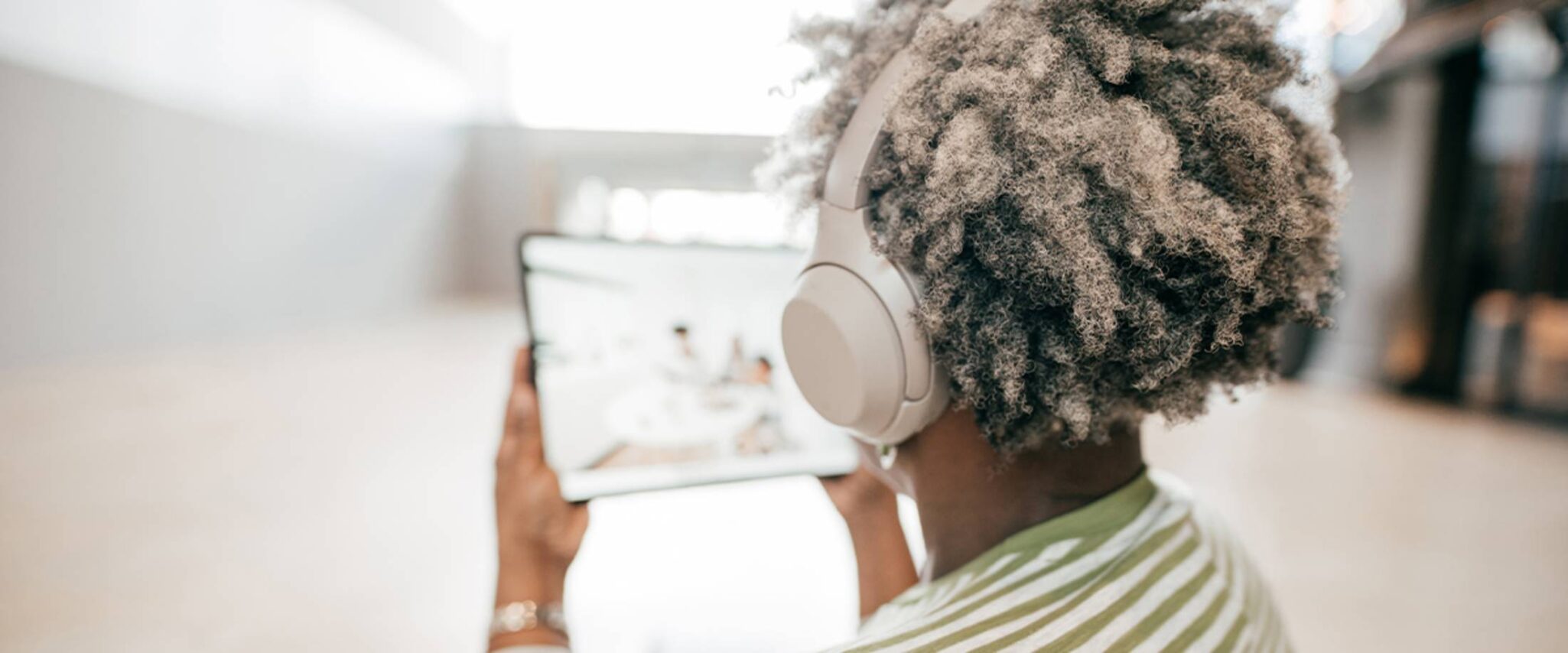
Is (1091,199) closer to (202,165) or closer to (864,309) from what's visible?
(864,309)

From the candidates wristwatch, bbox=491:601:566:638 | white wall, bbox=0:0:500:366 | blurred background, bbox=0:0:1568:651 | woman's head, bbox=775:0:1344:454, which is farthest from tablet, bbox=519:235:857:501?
white wall, bbox=0:0:500:366

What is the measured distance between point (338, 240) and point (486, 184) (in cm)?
272

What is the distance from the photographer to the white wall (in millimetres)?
3504

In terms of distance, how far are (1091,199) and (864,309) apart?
167mm

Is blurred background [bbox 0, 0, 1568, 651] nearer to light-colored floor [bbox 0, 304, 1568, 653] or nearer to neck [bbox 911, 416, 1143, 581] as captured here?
light-colored floor [bbox 0, 304, 1568, 653]

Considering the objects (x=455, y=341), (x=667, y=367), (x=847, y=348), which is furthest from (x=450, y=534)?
(x=455, y=341)

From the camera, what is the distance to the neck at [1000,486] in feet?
2.04

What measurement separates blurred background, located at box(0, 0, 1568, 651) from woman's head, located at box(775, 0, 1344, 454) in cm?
17

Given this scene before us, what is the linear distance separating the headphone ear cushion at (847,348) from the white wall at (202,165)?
4.25 meters

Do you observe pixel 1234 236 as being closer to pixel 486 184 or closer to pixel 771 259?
pixel 771 259

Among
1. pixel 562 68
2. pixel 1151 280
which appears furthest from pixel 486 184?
pixel 1151 280

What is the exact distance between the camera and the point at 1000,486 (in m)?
0.62

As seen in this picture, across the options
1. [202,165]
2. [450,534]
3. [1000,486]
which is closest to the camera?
[1000,486]

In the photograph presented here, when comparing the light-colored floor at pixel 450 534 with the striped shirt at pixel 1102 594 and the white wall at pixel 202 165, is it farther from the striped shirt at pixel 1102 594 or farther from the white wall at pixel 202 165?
the striped shirt at pixel 1102 594
